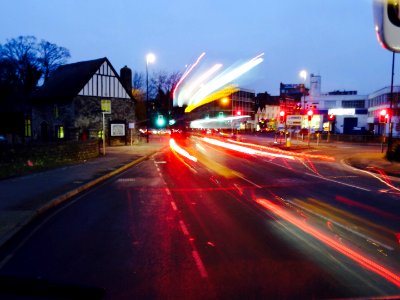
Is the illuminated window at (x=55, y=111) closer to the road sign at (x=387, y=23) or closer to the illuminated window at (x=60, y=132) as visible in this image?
the illuminated window at (x=60, y=132)

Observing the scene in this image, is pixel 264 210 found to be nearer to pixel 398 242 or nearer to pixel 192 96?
pixel 398 242

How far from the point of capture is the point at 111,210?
11.3 m

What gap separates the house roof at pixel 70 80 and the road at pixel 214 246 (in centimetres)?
2799

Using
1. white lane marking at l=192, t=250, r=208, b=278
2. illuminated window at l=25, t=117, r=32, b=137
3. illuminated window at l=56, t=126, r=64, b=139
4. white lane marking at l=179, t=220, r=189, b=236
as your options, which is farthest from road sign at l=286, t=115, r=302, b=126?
white lane marking at l=192, t=250, r=208, b=278

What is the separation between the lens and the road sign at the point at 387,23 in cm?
229

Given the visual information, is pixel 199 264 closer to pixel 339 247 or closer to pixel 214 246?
pixel 214 246

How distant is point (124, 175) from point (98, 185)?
348 cm

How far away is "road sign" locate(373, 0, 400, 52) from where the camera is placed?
2295 mm

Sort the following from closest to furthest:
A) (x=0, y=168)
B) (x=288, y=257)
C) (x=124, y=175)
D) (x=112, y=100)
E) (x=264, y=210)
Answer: (x=288, y=257) < (x=264, y=210) < (x=0, y=168) < (x=124, y=175) < (x=112, y=100)

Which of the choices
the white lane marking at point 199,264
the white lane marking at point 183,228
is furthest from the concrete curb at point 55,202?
the white lane marking at point 199,264

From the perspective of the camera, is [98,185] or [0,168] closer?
[98,185]

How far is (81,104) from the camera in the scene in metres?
39.8

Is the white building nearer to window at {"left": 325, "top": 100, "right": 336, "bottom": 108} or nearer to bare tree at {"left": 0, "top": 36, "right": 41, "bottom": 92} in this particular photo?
window at {"left": 325, "top": 100, "right": 336, "bottom": 108}

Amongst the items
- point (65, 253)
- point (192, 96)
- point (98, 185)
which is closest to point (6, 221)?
point (65, 253)
